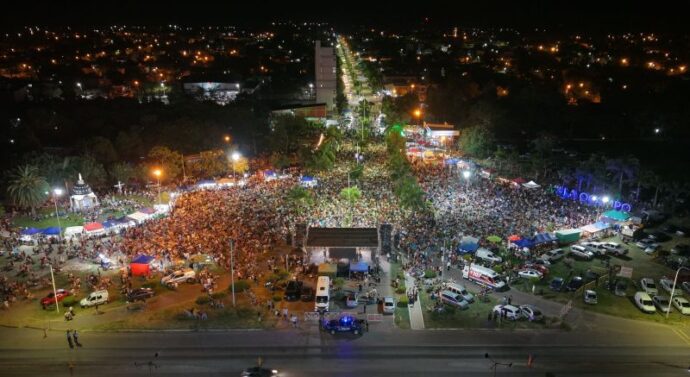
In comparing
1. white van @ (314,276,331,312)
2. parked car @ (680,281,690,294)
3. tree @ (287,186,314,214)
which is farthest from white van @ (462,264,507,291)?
tree @ (287,186,314,214)

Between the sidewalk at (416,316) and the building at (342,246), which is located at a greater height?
the building at (342,246)

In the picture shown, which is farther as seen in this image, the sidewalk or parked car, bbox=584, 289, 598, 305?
parked car, bbox=584, 289, 598, 305

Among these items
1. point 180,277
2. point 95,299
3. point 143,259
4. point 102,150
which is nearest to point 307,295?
point 180,277

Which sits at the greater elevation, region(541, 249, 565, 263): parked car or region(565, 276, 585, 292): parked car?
region(541, 249, 565, 263): parked car

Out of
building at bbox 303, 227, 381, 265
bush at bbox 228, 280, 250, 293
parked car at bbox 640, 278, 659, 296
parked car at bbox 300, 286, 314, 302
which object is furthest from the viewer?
building at bbox 303, 227, 381, 265

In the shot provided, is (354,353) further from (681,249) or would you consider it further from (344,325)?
(681,249)

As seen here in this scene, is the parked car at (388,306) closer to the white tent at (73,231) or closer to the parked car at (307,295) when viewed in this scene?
the parked car at (307,295)

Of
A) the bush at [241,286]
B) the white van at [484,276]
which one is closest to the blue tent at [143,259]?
the bush at [241,286]

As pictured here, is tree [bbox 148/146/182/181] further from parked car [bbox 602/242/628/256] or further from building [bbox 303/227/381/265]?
parked car [bbox 602/242/628/256]

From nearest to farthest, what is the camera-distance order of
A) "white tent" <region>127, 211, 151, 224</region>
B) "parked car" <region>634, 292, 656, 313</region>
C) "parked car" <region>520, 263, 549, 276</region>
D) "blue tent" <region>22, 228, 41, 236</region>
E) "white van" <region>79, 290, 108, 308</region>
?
1. "parked car" <region>634, 292, 656, 313</region>
2. "white van" <region>79, 290, 108, 308</region>
3. "parked car" <region>520, 263, 549, 276</region>
4. "blue tent" <region>22, 228, 41, 236</region>
5. "white tent" <region>127, 211, 151, 224</region>
